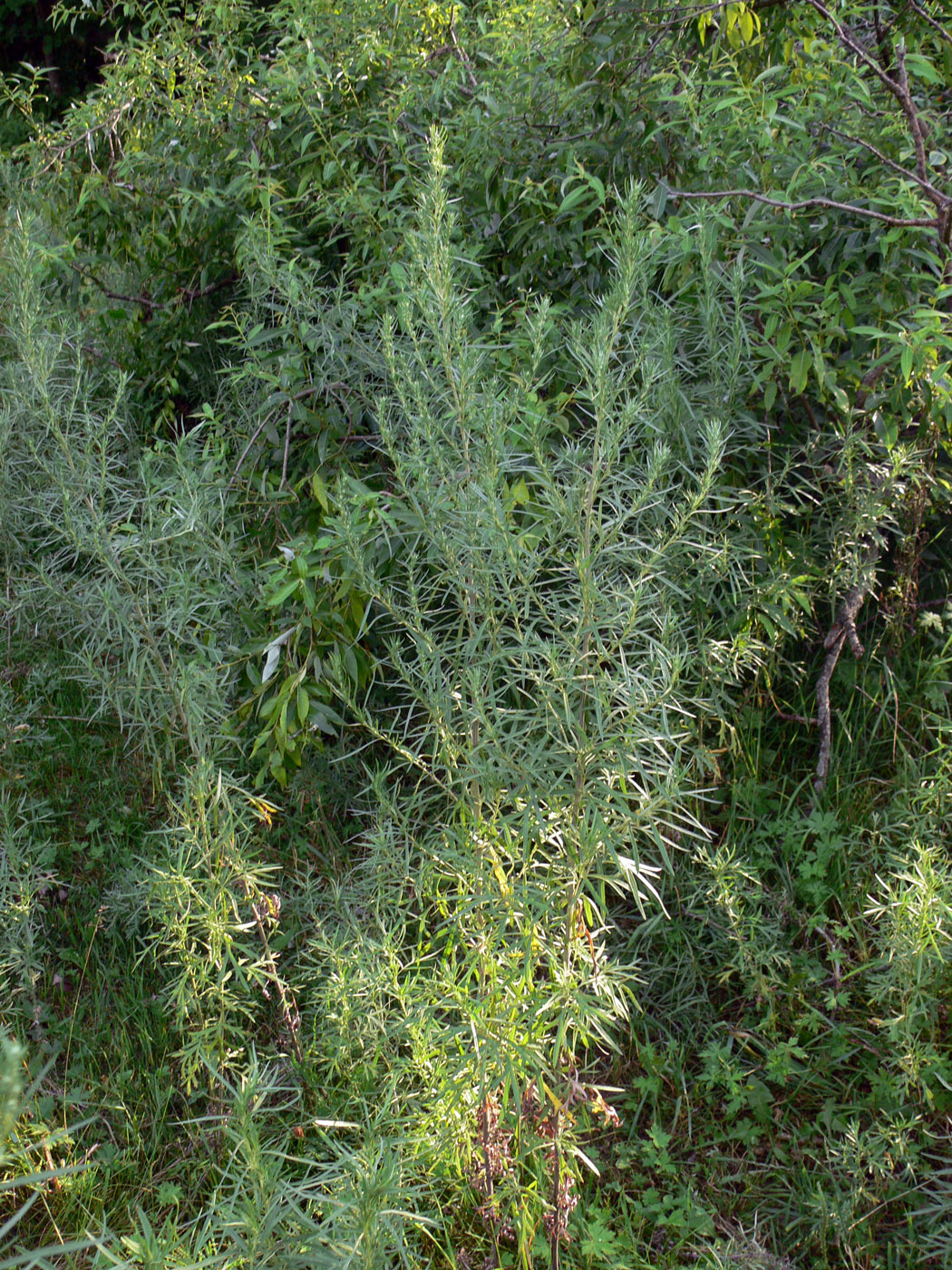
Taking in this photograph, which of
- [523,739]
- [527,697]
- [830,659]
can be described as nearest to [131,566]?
[527,697]

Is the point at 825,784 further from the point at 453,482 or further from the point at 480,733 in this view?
the point at 453,482

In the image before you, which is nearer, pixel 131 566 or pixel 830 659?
pixel 131 566

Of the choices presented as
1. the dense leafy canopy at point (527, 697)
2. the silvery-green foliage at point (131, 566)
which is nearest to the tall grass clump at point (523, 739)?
the dense leafy canopy at point (527, 697)

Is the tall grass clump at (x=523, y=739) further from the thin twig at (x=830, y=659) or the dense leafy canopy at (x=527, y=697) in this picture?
the thin twig at (x=830, y=659)

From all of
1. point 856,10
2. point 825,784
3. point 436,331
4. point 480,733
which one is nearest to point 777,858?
point 825,784

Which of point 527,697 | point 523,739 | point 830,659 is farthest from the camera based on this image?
point 830,659

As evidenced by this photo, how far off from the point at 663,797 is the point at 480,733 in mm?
469

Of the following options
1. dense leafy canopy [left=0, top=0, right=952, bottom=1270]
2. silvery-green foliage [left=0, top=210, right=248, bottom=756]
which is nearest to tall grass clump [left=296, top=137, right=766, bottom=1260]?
dense leafy canopy [left=0, top=0, right=952, bottom=1270]

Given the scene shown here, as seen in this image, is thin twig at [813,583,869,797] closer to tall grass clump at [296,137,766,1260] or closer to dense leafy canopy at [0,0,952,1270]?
dense leafy canopy at [0,0,952,1270]

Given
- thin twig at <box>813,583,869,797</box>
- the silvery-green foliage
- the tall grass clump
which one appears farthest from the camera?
thin twig at <box>813,583,869,797</box>

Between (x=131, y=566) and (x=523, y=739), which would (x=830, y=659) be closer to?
(x=523, y=739)

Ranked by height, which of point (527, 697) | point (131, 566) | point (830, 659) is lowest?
point (830, 659)

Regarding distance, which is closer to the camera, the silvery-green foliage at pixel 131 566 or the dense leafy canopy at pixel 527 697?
the dense leafy canopy at pixel 527 697

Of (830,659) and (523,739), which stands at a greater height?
(523,739)
